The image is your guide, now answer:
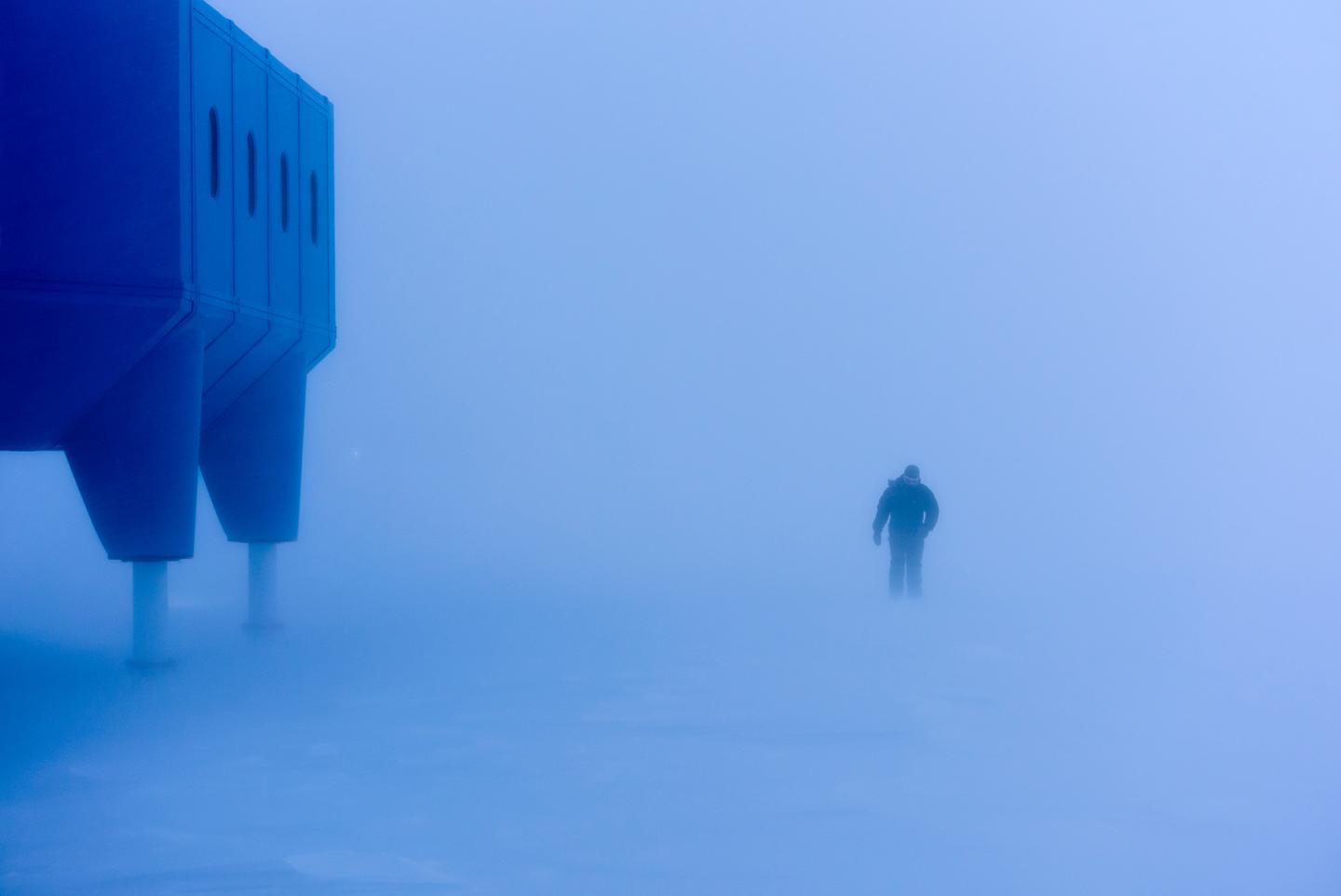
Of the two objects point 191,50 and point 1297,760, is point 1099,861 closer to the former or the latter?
point 1297,760

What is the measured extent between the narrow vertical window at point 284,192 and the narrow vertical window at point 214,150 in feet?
5.75

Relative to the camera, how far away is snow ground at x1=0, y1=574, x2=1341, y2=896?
20.7ft

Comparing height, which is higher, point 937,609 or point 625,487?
point 625,487

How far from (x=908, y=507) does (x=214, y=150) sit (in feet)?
28.7

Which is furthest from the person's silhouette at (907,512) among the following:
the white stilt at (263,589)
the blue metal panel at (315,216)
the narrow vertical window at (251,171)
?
the narrow vertical window at (251,171)

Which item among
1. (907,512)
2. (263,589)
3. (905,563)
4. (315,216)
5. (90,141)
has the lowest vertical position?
(263,589)

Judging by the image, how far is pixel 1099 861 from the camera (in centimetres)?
639

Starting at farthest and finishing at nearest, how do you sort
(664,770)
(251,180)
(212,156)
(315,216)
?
1. (315,216)
2. (251,180)
3. (212,156)
4. (664,770)

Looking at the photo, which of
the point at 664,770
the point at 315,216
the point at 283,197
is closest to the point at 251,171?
the point at 283,197

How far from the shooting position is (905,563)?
18.4 m

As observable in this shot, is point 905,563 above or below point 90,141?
below

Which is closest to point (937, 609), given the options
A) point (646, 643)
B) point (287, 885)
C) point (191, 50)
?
point (646, 643)

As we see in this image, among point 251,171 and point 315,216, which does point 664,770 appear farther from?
point 315,216

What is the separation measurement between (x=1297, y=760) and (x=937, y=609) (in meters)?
8.81
